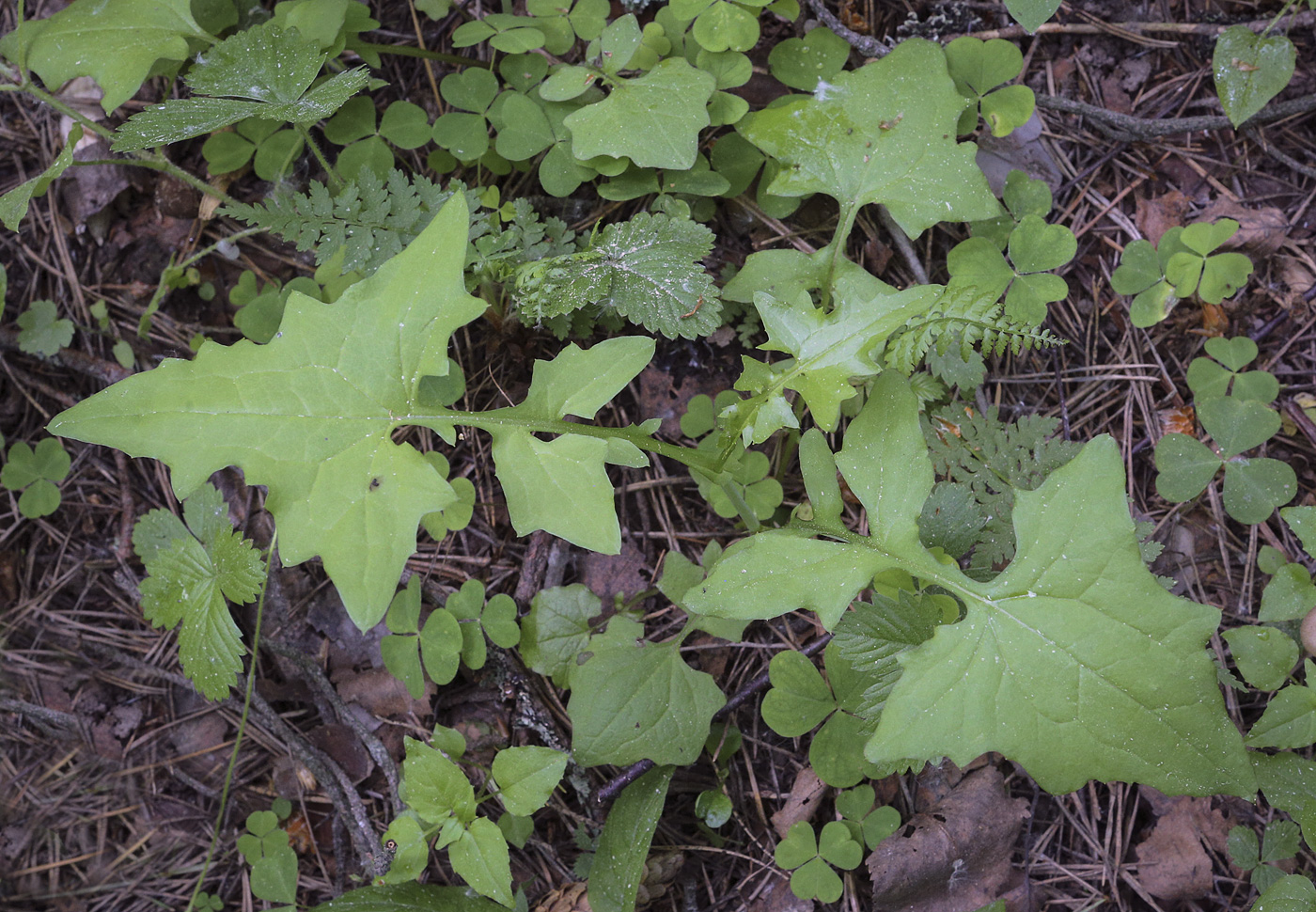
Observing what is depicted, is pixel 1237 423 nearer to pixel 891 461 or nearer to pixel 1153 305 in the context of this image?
pixel 1153 305

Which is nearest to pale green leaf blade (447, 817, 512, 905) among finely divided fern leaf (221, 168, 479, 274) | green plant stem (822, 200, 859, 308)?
finely divided fern leaf (221, 168, 479, 274)

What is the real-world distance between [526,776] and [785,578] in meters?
1.15

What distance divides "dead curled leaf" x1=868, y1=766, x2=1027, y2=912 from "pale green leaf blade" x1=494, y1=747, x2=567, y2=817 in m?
1.03

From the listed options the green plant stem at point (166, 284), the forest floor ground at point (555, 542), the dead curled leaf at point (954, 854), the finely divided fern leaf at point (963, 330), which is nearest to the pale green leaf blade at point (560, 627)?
the forest floor ground at point (555, 542)

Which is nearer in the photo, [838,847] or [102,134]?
[838,847]

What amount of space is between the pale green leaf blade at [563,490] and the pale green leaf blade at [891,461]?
25.1 inches

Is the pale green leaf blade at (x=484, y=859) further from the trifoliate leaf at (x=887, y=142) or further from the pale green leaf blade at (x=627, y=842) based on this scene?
the trifoliate leaf at (x=887, y=142)

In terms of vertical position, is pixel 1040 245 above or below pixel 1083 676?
above

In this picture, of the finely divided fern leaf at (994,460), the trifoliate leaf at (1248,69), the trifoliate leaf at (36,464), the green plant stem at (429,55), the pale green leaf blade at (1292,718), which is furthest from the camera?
the trifoliate leaf at (36,464)

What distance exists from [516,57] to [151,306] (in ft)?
5.40

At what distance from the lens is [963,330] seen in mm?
2291

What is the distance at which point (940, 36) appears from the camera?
2885 millimetres

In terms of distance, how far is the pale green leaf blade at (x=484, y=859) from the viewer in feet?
7.84

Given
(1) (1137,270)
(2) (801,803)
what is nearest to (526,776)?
(2) (801,803)
